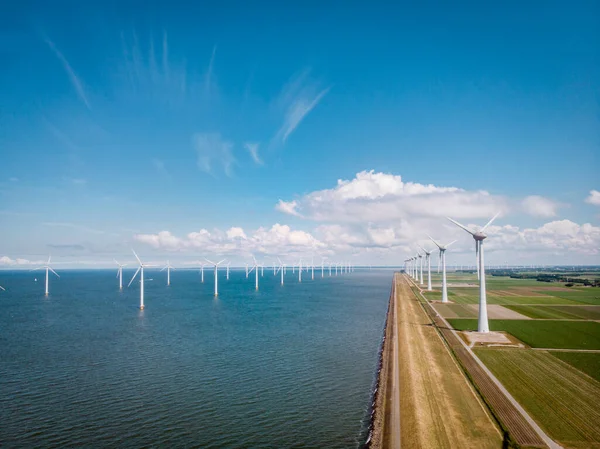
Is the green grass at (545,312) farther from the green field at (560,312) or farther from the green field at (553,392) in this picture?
the green field at (553,392)

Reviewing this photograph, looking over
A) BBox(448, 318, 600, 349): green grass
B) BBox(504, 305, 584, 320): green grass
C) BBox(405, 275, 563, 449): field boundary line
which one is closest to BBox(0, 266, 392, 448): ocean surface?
BBox(405, 275, 563, 449): field boundary line

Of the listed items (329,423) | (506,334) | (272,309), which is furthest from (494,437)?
(272,309)

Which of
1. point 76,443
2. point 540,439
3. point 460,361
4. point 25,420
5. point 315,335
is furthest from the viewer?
point 315,335

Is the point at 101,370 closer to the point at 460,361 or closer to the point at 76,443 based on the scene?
the point at 76,443

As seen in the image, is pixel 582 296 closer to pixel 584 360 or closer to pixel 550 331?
pixel 550 331

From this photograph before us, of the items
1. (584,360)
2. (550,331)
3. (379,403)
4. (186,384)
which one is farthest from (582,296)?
(186,384)

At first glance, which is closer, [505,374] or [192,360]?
[505,374]

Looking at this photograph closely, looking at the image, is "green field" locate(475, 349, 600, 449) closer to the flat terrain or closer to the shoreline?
the flat terrain
